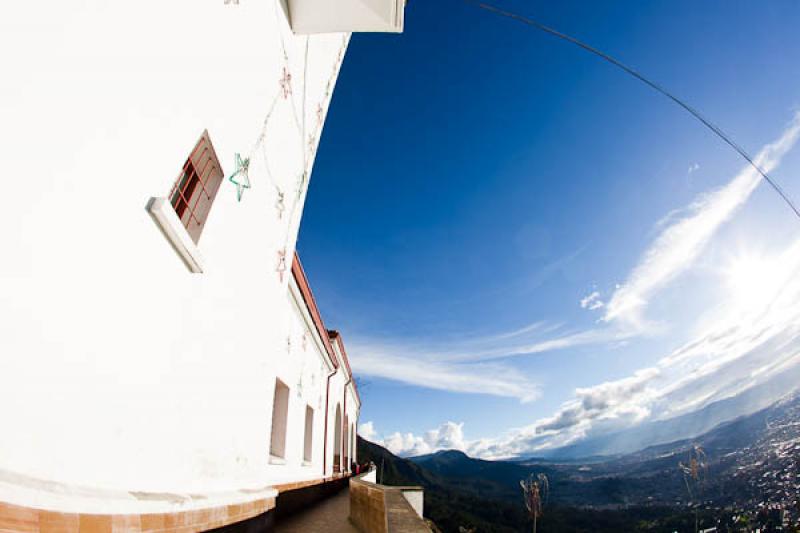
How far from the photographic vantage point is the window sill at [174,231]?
6.57ft

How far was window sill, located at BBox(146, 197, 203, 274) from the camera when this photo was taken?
2.00m

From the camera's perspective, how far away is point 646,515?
9188cm

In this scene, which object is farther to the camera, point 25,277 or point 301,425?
point 301,425

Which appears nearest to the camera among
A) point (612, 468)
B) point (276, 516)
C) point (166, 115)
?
point (166, 115)

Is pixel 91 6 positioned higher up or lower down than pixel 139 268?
higher up

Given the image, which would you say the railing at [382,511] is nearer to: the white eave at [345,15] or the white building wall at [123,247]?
the white building wall at [123,247]

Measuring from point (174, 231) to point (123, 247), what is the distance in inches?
13.8

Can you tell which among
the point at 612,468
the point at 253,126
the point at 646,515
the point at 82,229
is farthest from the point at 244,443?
the point at 612,468

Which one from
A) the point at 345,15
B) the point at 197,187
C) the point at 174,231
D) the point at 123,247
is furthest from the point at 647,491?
the point at 123,247

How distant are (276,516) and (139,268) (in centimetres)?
467

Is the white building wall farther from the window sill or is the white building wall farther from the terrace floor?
the terrace floor

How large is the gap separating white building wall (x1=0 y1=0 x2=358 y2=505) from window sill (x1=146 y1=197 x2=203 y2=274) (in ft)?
0.17

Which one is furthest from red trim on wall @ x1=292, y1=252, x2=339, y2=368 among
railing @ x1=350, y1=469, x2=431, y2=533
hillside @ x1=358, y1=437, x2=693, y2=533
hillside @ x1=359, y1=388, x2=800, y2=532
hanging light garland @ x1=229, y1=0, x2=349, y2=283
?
hillside @ x1=358, y1=437, x2=693, y2=533

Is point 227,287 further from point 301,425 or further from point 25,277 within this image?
point 301,425
